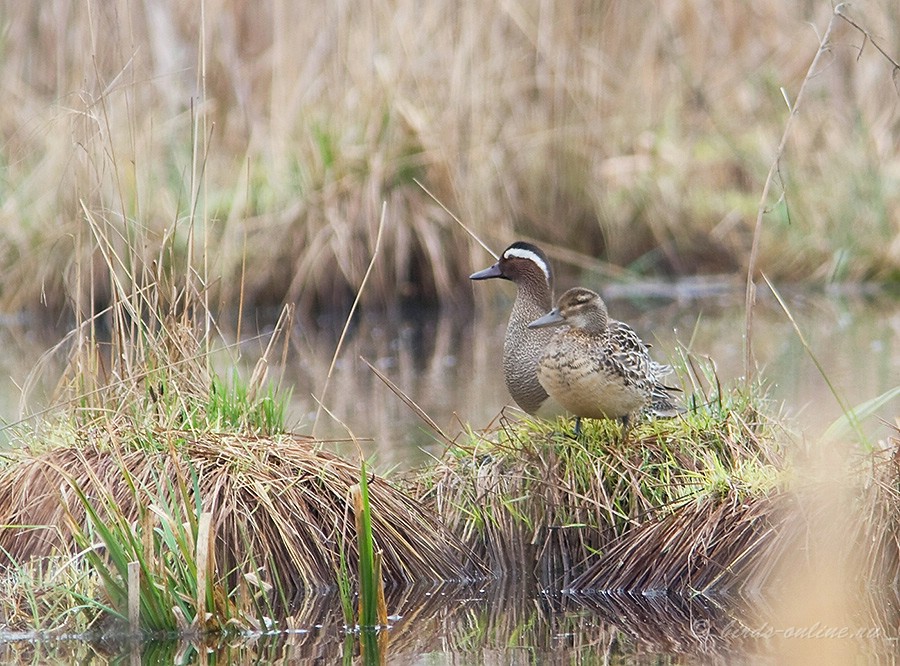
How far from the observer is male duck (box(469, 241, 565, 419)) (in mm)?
6234

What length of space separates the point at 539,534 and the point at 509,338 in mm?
1141

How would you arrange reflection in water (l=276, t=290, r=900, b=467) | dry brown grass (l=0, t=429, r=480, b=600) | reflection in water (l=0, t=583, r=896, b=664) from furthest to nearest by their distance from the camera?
1. reflection in water (l=276, t=290, r=900, b=467)
2. dry brown grass (l=0, t=429, r=480, b=600)
3. reflection in water (l=0, t=583, r=896, b=664)

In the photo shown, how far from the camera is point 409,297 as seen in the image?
12.7 metres

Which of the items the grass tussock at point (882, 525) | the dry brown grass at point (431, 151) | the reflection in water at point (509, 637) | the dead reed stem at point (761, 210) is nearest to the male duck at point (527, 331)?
the dead reed stem at point (761, 210)

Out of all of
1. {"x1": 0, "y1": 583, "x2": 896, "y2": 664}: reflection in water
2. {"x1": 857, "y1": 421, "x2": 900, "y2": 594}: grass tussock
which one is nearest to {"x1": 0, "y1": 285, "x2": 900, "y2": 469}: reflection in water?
{"x1": 857, "y1": 421, "x2": 900, "y2": 594}: grass tussock

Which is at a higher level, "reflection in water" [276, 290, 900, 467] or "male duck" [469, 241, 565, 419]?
"male duck" [469, 241, 565, 419]

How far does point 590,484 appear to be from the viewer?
224 inches

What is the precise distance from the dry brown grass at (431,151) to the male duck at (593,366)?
5155 mm

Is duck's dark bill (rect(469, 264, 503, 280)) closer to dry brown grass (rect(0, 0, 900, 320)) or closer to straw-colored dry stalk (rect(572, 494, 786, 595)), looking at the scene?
straw-colored dry stalk (rect(572, 494, 786, 595))

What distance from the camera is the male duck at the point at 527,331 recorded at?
6.23 meters

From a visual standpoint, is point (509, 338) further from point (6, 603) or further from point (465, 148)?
point (465, 148)

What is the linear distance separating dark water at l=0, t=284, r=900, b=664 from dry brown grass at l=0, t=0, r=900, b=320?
534 millimetres

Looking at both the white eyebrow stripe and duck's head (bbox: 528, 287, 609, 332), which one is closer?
duck's head (bbox: 528, 287, 609, 332)

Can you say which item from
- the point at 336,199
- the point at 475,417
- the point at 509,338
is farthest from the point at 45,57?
the point at 509,338
